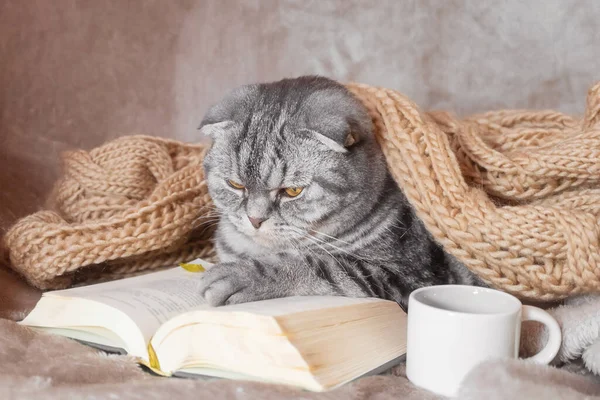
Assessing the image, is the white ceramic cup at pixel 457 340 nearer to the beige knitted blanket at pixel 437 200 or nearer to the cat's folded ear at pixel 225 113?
the beige knitted blanket at pixel 437 200

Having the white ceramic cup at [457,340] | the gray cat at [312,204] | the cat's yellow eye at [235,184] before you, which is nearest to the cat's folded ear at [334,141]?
the gray cat at [312,204]

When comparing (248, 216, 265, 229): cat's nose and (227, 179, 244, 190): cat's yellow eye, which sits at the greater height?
(227, 179, 244, 190): cat's yellow eye

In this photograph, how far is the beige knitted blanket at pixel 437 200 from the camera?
982mm

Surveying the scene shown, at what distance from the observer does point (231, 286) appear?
986 mm

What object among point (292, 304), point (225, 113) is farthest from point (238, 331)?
point (225, 113)

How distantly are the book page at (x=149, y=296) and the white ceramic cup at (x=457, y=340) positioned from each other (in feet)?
1.05

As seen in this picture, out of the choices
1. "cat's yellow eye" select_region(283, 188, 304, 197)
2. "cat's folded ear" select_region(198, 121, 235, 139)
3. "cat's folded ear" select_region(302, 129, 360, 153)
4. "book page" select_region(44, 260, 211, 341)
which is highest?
"cat's folded ear" select_region(302, 129, 360, 153)

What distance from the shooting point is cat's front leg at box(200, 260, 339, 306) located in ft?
3.23

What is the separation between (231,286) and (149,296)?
0.12 m

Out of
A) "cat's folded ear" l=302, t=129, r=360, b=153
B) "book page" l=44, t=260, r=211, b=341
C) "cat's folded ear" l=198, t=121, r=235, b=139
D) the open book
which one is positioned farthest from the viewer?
"cat's folded ear" l=198, t=121, r=235, b=139

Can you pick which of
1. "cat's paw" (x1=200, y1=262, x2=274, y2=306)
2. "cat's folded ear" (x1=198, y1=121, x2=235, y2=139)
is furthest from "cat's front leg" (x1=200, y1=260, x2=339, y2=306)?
"cat's folded ear" (x1=198, y1=121, x2=235, y2=139)

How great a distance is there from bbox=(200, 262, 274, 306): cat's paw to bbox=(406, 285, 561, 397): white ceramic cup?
247 millimetres

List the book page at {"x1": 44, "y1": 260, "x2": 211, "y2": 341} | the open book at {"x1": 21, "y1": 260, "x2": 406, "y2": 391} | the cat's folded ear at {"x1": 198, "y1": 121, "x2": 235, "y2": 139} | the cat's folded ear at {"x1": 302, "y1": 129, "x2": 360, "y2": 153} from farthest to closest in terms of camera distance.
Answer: the cat's folded ear at {"x1": 198, "y1": 121, "x2": 235, "y2": 139}, the cat's folded ear at {"x1": 302, "y1": 129, "x2": 360, "y2": 153}, the book page at {"x1": 44, "y1": 260, "x2": 211, "y2": 341}, the open book at {"x1": 21, "y1": 260, "x2": 406, "y2": 391}

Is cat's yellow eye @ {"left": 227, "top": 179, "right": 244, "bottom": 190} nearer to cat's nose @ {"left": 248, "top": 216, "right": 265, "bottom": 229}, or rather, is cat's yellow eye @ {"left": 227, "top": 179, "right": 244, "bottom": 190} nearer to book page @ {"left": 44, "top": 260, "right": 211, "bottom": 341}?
cat's nose @ {"left": 248, "top": 216, "right": 265, "bottom": 229}
